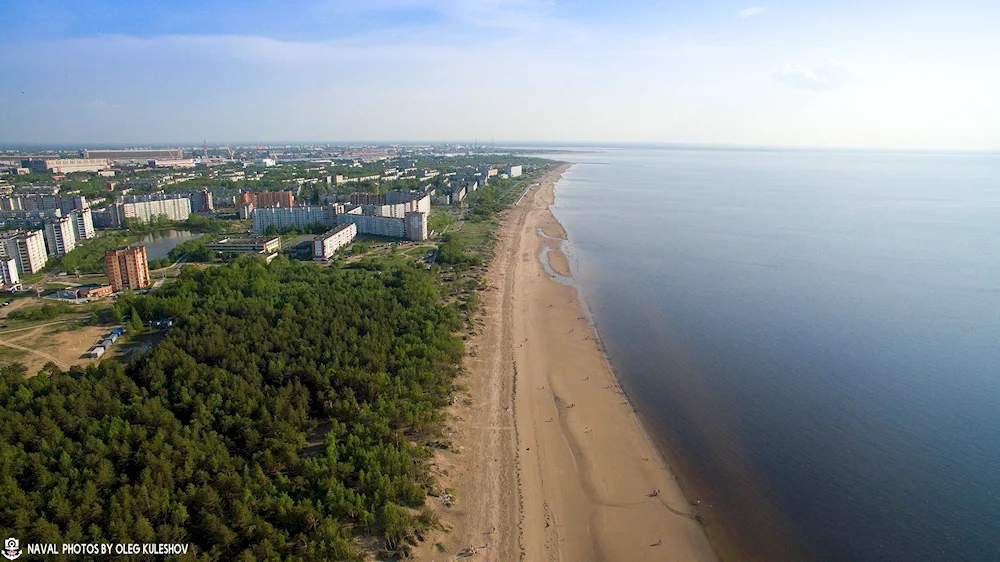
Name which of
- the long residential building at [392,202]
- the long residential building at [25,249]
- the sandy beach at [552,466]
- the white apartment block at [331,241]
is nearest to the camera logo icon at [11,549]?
the sandy beach at [552,466]

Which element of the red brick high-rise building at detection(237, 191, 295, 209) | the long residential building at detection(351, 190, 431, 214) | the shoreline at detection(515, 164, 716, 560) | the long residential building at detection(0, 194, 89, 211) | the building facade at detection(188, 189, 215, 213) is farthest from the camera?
the building facade at detection(188, 189, 215, 213)

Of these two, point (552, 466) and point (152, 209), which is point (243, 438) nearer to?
point (552, 466)

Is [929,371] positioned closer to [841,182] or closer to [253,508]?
[253,508]

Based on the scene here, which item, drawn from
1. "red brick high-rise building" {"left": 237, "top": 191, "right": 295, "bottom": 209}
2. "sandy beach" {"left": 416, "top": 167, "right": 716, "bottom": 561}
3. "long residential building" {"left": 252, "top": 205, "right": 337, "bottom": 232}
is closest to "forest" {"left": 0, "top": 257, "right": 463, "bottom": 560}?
"sandy beach" {"left": 416, "top": 167, "right": 716, "bottom": 561}

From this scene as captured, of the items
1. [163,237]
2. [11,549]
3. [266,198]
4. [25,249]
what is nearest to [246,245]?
[25,249]

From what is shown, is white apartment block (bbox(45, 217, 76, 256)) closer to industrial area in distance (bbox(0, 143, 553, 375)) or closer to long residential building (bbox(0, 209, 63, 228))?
industrial area in distance (bbox(0, 143, 553, 375))

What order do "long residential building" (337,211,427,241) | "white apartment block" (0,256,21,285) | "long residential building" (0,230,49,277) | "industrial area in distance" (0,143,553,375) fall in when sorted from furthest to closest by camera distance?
"long residential building" (337,211,427,241) < "long residential building" (0,230,49,277) < "white apartment block" (0,256,21,285) < "industrial area in distance" (0,143,553,375)

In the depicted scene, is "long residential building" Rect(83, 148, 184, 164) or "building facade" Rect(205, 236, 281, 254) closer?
"building facade" Rect(205, 236, 281, 254)
